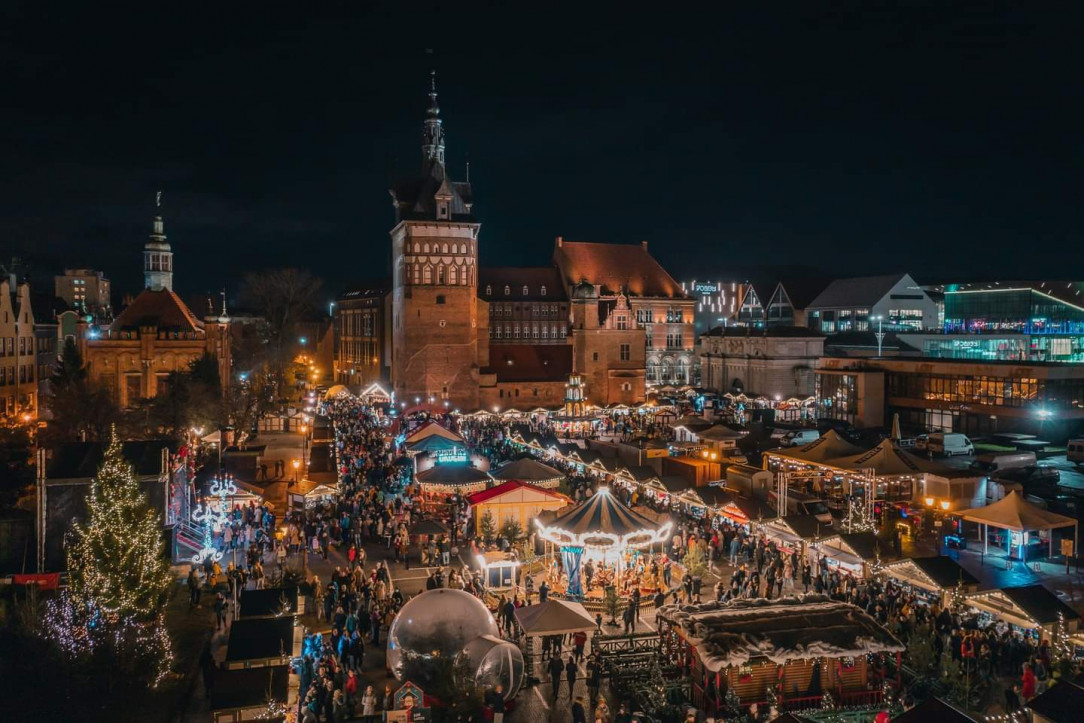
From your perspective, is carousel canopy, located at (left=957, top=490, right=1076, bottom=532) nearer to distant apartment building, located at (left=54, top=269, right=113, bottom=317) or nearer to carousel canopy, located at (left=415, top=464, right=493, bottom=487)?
carousel canopy, located at (left=415, top=464, right=493, bottom=487)

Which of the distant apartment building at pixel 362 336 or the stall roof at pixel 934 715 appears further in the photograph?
the distant apartment building at pixel 362 336

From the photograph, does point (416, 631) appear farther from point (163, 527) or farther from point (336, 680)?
point (163, 527)

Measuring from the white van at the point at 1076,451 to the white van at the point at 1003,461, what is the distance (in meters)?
3.53

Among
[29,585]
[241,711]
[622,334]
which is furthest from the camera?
[622,334]

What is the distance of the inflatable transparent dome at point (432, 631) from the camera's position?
11758mm

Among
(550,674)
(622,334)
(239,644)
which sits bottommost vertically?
(550,674)

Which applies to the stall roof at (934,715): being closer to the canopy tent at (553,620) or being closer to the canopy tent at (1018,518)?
the canopy tent at (553,620)

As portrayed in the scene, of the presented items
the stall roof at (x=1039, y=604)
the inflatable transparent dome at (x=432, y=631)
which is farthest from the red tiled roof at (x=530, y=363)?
the inflatable transparent dome at (x=432, y=631)

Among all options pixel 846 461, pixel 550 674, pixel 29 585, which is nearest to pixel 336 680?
pixel 550 674

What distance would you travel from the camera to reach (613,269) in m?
67.2

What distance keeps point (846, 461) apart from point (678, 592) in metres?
10.4

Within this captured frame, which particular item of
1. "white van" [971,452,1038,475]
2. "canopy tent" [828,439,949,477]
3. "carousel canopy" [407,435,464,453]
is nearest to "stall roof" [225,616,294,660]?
"canopy tent" [828,439,949,477]

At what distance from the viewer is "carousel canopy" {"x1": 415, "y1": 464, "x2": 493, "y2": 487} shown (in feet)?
79.3

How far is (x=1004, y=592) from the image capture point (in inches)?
537
